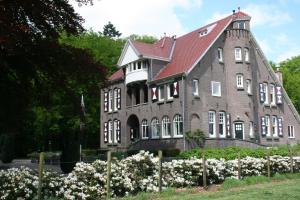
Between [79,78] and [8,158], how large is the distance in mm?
26892

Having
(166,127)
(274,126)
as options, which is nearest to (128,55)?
(166,127)

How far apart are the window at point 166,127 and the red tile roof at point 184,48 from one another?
3816 mm

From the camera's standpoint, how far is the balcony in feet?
135

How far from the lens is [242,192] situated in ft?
50.5

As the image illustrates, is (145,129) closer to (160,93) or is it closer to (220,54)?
(160,93)

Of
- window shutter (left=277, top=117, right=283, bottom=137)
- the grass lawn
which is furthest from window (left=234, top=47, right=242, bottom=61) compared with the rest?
the grass lawn

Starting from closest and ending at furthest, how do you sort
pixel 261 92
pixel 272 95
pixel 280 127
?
1. pixel 261 92
2. pixel 280 127
3. pixel 272 95

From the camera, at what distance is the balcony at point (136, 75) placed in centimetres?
4100

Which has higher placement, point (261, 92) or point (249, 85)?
point (249, 85)

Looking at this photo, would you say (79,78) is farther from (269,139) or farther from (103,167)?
(269,139)

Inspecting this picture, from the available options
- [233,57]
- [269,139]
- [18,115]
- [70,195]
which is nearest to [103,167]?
[70,195]

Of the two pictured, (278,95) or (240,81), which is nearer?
(240,81)

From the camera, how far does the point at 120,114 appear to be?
45.8 m

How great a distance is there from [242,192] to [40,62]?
336 inches
